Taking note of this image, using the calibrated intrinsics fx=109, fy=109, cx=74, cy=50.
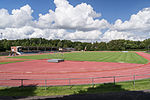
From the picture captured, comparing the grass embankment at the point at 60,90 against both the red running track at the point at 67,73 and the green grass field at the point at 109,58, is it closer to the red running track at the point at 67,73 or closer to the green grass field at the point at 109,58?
the red running track at the point at 67,73

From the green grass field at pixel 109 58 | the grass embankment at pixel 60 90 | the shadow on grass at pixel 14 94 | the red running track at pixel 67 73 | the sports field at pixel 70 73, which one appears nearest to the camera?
the shadow on grass at pixel 14 94

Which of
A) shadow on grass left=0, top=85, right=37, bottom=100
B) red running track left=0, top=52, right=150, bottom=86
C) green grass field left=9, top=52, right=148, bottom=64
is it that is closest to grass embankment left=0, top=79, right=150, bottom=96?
shadow on grass left=0, top=85, right=37, bottom=100

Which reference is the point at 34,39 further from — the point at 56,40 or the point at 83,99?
the point at 83,99

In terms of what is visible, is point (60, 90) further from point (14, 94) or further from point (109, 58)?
point (109, 58)

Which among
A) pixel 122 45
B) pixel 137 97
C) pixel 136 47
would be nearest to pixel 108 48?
pixel 122 45

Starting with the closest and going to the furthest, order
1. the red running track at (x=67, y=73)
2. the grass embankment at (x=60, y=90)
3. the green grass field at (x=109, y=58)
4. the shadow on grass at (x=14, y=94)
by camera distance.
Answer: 1. the shadow on grass at (x=14, y=94)
2. the grass embankment at (x=60, y=90)
3. the red running track at (x=67, y=73)
4. the green grass field at (x=109, y=58)

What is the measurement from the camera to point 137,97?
7574mm

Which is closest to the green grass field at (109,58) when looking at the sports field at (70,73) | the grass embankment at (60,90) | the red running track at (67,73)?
the sports field at (70,73)

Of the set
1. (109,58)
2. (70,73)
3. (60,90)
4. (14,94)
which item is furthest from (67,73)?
(109,58)

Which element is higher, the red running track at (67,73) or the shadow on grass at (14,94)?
the shadow on grass at (14,94)

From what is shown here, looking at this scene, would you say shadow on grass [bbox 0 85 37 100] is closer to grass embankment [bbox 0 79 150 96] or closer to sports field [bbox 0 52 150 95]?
grass embankment [bbox 0 79 150 96]

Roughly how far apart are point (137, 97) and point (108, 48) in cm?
11841

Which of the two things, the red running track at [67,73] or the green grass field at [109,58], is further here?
the green grass field at [109,58]

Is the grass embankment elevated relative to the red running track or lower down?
elevated
